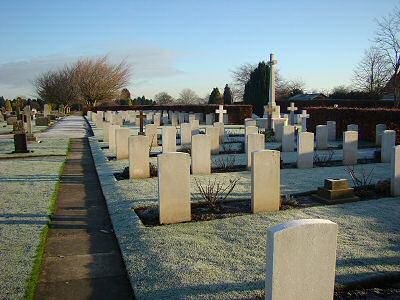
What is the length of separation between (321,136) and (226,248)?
11.7 metres

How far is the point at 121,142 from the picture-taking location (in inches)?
534

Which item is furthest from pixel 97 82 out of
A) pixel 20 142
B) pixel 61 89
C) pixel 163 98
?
pixel 20 142

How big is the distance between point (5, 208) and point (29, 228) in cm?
152

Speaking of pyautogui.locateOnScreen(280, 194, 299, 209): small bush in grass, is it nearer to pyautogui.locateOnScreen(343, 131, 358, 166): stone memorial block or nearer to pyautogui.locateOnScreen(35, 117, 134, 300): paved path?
pyautogui.locateOnScreen(35, 117, 134, 300): paved path

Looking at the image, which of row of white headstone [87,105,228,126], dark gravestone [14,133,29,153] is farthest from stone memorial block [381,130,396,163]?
row of white headstone [87,105,228,126]

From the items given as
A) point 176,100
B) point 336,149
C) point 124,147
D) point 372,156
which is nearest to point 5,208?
point 124,147

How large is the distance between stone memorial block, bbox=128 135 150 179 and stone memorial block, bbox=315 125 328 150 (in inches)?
328

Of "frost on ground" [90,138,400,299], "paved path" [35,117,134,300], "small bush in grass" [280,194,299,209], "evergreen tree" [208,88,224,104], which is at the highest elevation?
"evergreen tree" [208,88,224,104]

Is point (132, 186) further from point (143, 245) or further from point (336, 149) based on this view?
point (336, 149)

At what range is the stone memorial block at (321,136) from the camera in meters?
15.9

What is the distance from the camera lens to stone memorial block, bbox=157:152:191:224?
21.6 feet

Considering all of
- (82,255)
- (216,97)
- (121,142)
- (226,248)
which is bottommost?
(82,255)

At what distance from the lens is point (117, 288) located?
4.42 meters

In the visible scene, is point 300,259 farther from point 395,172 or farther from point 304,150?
point 304,150
